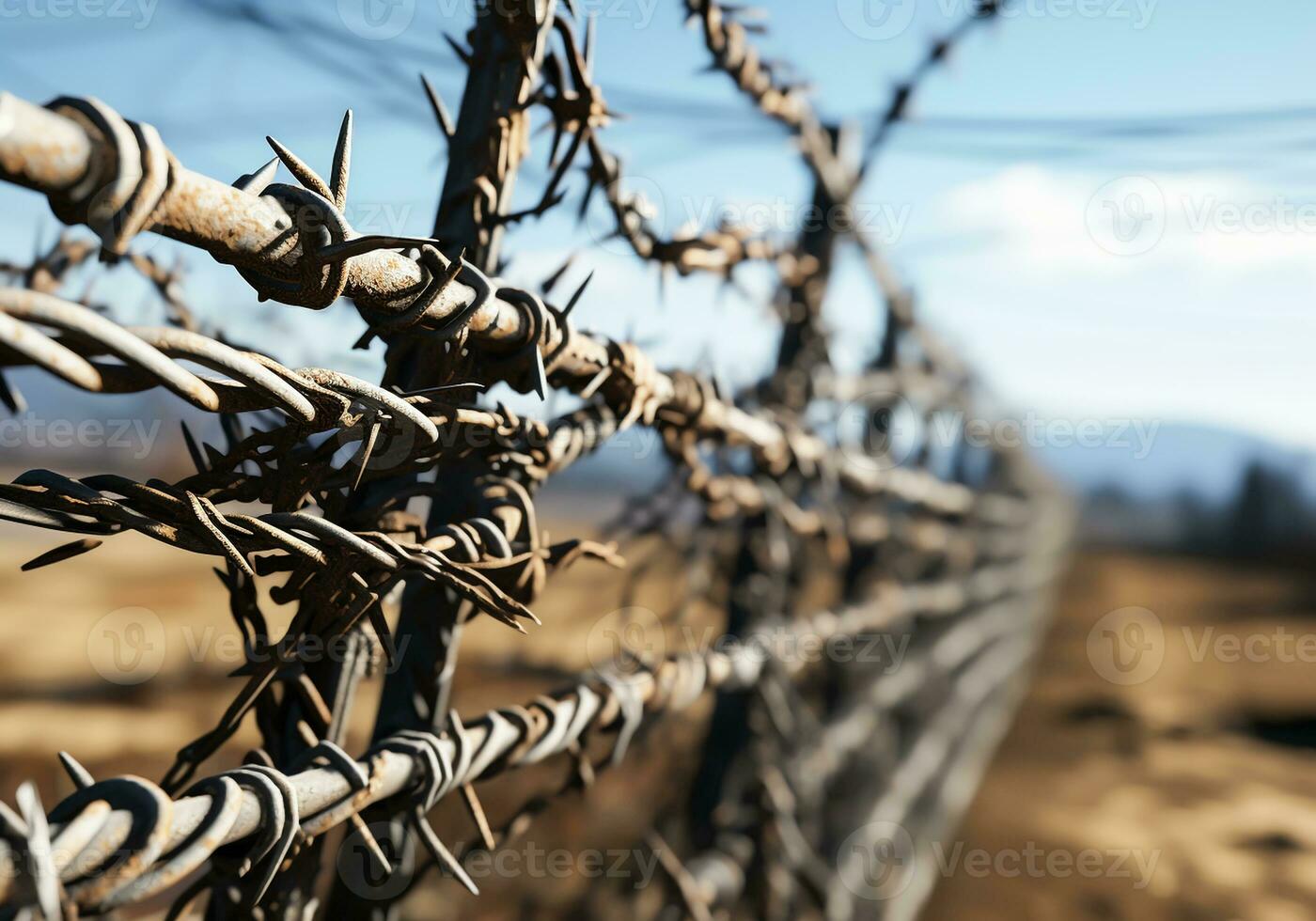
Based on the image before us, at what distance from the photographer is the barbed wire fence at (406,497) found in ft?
1.40

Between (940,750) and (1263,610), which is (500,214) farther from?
(1263,610)

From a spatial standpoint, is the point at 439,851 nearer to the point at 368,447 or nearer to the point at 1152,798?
the point at 368,447

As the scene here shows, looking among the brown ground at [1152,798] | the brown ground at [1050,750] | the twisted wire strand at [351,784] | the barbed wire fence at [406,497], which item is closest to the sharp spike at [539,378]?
the barbed wire fence at [406,497]

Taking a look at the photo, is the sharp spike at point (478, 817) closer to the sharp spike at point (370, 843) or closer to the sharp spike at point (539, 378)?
the sharp spike at point (370, 843)

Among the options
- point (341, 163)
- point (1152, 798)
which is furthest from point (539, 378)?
point (1152, 798)

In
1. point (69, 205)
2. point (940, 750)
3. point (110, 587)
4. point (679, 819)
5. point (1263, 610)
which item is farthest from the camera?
point (1263, 610)

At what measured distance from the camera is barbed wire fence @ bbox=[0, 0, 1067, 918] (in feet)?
1.40

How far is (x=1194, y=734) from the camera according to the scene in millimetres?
6828

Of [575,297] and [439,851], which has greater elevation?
[575,297]

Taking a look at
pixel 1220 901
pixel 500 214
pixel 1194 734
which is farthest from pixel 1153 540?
pixel 500 214

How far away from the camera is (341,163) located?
481 mm

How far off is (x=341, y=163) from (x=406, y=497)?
0.28m

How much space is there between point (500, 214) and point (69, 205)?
412 millimetres

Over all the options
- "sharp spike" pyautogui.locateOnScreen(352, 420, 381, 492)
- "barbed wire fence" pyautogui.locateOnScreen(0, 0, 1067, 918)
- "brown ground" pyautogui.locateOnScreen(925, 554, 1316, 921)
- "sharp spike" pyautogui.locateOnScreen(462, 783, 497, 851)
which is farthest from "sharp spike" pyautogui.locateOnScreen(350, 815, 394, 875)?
"brown ground" pyautogui.locateOnScreen(925, 554, 1316, 921)
